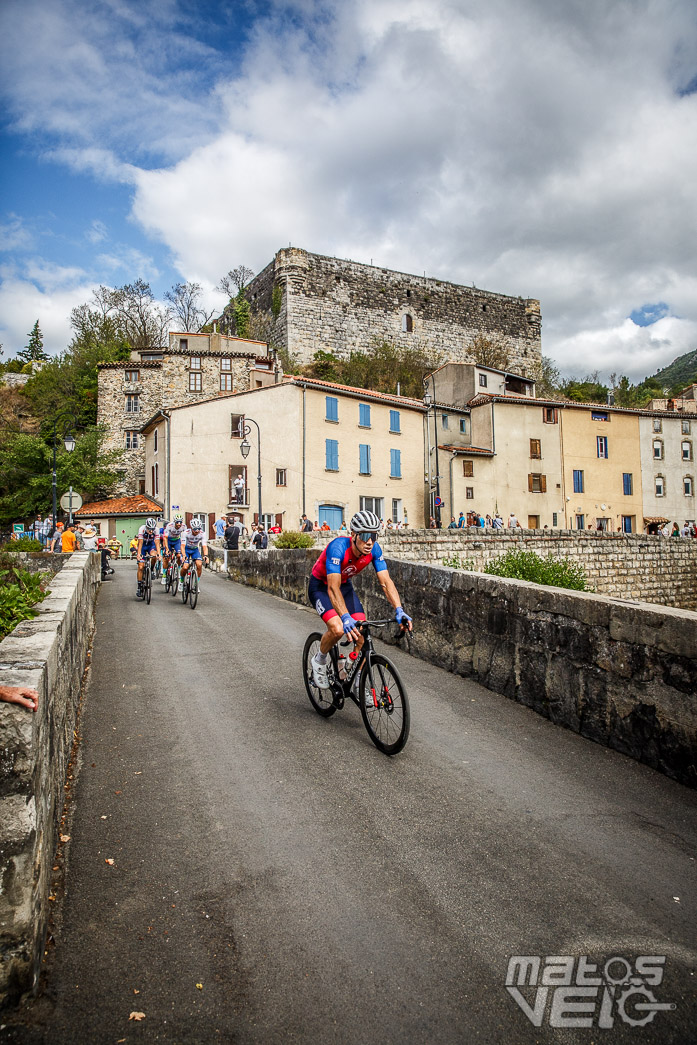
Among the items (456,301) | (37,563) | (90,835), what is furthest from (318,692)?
(456,301)

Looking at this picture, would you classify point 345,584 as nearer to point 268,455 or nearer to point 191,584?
point 191,584

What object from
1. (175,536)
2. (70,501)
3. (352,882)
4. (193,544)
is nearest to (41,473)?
(70,501)

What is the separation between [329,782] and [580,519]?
44939mm

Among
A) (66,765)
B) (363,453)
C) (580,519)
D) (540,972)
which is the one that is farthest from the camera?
(580,519)

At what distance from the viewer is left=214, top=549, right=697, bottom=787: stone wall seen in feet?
14.0

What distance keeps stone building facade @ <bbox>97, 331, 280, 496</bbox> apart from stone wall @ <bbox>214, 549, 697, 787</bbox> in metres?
40.0

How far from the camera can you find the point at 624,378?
72.7 metres

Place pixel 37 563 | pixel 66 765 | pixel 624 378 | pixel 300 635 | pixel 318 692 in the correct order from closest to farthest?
pixel 66 765, pixel 318 692, pixel 300 635, pixel 37 563, pixel 624 378

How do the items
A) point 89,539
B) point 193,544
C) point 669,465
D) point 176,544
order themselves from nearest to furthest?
point 193,544 < point 176,544 < point 89,539 < point 669,465

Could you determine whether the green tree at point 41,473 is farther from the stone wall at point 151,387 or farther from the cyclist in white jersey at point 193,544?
the cyclist in white jersey at point 193,544

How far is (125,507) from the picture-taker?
130 ft

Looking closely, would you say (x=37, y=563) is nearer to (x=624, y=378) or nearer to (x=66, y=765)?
(x=66, y=765)

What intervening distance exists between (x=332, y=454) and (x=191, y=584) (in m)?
25.1

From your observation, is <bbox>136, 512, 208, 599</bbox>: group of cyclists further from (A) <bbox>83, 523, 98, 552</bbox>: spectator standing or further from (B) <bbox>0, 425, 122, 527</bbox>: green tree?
(B) <bbox>0, 425, 122, 527</bbox>: green tree
